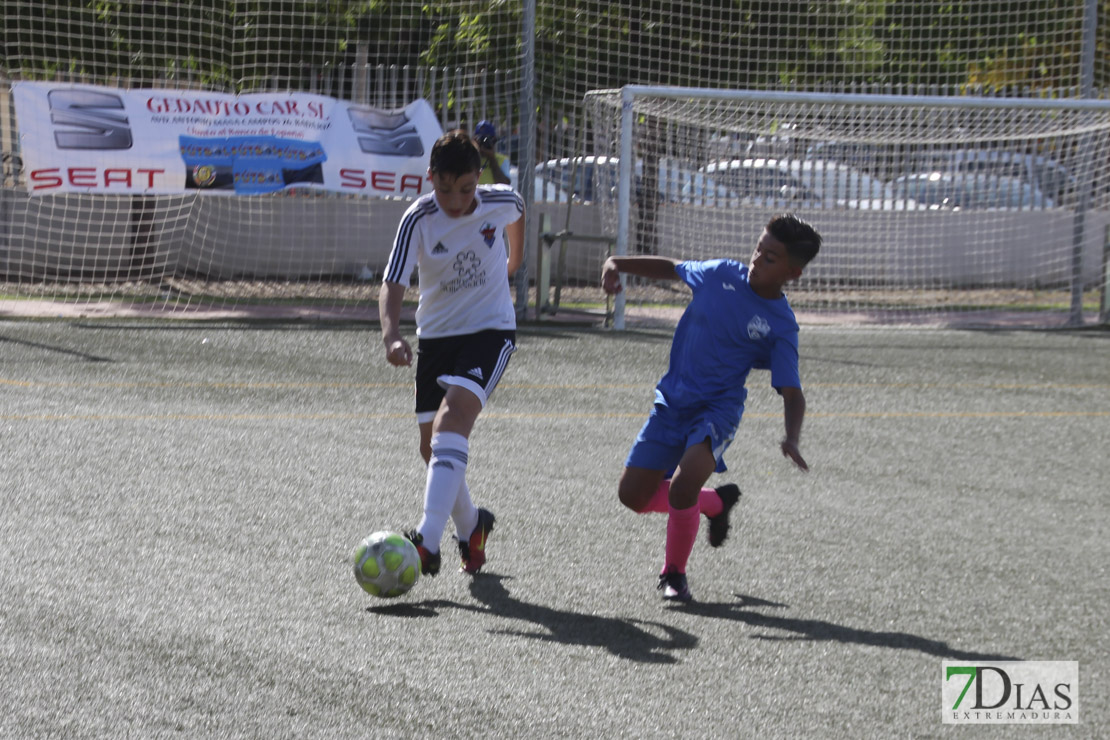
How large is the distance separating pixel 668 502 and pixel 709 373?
576mm

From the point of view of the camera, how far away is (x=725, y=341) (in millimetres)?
5207

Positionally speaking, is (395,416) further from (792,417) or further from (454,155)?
(792,417)

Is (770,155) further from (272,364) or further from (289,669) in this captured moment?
(289,669)

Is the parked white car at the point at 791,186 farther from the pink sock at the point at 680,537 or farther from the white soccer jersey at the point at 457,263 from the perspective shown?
the pink sock at the point at 680,537

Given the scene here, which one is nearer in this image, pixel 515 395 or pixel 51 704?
pixel 51 704

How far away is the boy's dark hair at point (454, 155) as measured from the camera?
5055mm

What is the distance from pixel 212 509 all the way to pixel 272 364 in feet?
16.3

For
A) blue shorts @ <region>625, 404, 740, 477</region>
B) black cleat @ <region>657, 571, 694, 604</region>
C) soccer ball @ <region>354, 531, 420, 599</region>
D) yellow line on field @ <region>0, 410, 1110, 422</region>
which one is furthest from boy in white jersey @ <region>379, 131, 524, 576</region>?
yellow line on field @ <region>0, 410, 1110, 422</region>

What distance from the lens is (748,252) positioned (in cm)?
1664

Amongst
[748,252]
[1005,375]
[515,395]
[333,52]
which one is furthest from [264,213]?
[1005,375]

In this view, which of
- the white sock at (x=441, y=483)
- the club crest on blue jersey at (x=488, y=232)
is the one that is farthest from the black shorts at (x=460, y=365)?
the club crest on blue jersey at (x=488, y=232)

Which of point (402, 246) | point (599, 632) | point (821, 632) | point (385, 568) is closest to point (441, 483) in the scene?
point (385, 568)

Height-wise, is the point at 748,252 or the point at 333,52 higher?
the point at 333,52

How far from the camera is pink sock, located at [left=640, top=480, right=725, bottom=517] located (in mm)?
5402
